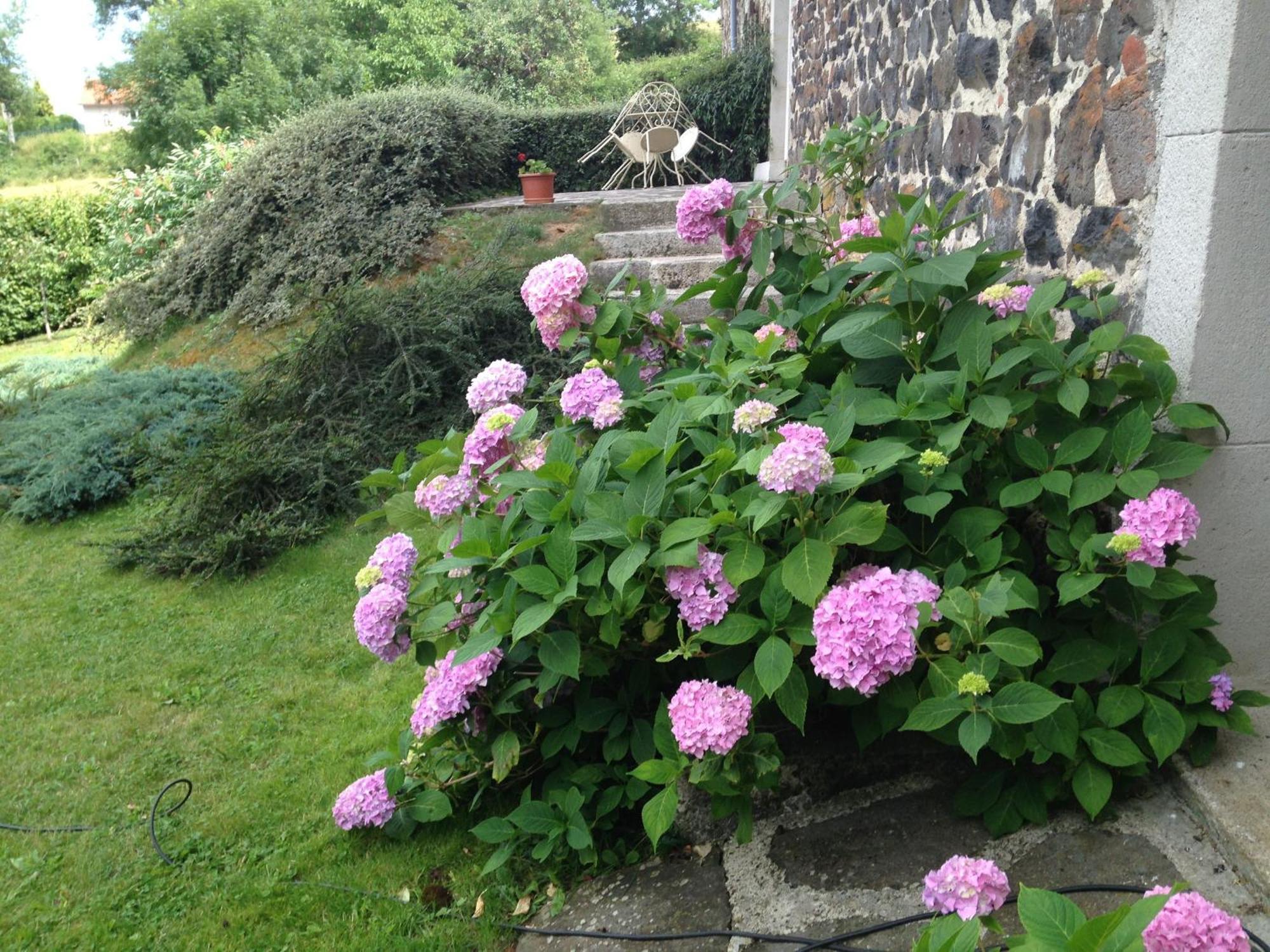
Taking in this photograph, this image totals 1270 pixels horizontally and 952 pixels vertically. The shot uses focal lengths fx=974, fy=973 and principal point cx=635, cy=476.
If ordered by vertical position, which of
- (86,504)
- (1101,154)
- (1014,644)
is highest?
(1101,154)

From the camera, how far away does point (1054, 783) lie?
1.89 meters

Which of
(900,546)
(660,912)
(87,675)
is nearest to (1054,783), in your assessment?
(900,546)

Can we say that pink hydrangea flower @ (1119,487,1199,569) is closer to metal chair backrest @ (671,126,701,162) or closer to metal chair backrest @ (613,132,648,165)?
metal chair backrest @ (671,126,701,162)

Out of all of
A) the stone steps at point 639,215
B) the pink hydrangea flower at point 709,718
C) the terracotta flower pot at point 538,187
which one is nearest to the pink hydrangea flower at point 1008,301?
the pink hydrangea flower at point 709,718

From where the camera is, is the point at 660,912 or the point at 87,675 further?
the point at 87,675

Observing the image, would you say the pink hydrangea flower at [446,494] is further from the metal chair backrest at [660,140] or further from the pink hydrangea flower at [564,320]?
the metal chair backrest at [660,140]

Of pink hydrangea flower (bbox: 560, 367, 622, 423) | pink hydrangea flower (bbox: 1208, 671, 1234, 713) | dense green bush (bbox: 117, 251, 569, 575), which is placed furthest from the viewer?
dense green bush (bbox: 117, 251, 569, 575)

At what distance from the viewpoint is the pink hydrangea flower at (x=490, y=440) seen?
214 cm

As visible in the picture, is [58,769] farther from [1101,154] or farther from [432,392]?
[1101,154]

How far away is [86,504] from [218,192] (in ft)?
13.4

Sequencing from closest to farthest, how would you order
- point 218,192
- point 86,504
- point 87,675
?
point 87,675 → point 86,504 → point 218,192

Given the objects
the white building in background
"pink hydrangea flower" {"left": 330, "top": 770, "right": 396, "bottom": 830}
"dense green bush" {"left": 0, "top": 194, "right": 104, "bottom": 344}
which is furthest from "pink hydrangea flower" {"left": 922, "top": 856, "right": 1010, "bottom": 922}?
the white building in background

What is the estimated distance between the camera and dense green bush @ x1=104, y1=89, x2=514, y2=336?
720 cm

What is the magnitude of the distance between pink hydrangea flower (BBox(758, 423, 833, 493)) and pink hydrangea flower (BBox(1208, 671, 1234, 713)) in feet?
3.14
